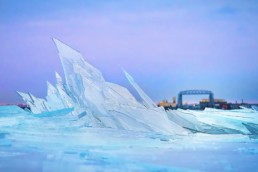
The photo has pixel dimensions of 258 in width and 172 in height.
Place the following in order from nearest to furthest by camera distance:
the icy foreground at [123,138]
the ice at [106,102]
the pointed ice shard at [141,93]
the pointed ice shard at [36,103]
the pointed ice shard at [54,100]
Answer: the icy foreground at [123,138] → the ice at [106,102] → the pointed ice shard at [141,93] → the pointed ice shard at [54,100] → the pointed ice shard at [36,103]

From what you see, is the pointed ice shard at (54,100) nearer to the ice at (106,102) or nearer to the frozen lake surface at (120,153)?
the ice at (106,102)

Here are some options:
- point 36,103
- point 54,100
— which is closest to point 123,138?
point 54,100

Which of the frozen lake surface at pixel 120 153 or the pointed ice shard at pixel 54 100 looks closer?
the frozen lake surface at pixel 120 153

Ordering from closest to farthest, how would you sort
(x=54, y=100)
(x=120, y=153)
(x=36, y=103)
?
(x=120, y=153) < (x=54, y=100) < (x=36, y=103)

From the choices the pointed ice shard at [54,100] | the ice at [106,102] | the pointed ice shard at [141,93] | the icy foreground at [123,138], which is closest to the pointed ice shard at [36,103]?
the pointed ice shard at [54,100]

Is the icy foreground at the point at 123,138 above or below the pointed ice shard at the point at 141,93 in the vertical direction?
below

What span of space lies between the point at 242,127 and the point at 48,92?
9.23 m

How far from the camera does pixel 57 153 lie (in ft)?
15.6

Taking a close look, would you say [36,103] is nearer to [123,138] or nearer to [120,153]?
[123,138]

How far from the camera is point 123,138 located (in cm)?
614

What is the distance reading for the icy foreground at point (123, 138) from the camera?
398 centimetres

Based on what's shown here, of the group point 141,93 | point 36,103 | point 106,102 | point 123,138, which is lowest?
point 36,103

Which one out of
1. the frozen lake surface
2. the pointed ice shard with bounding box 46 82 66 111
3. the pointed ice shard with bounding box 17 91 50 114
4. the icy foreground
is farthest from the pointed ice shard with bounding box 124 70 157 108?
the pointed ice shard with bounding box 17 91 50 114

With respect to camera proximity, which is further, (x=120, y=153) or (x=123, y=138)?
(x=123, y=138)
